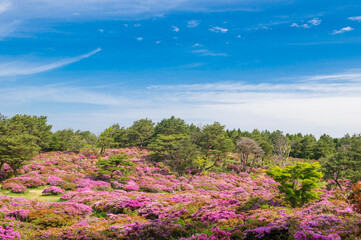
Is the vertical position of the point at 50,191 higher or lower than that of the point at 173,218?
lower

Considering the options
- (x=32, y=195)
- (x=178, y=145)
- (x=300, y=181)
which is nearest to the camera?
(x=300, y=181)

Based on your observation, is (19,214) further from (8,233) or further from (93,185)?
(93,185)

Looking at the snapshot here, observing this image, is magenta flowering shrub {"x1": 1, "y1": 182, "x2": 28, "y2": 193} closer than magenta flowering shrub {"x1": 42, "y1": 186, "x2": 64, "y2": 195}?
Yes

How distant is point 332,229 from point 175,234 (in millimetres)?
6437

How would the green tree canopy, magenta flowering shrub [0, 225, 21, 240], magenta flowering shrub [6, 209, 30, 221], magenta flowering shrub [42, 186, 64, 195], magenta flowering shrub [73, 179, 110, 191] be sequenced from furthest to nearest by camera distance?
magenta flowering shrub [73, 179, 110, 191] < magenta flowering shrub [42, 186, 64, 195] < the green tree canopy < magenta flowering shrub [6, 209, 30, 221] < magenta flowering shrub [0, 225, 21, 240]

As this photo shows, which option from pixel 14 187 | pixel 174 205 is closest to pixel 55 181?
pixel 14 187

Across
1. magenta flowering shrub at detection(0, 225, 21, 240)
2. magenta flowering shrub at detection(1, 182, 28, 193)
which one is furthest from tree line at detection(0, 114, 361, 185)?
magenta flowering shrub at detection(0, 225, 21, 240)

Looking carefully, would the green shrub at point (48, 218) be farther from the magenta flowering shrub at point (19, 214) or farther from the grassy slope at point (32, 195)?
the grassy slope at point (32, 195)

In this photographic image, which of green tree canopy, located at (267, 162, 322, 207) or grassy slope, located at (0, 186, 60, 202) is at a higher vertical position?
green tree canopy, located at (267, 162, 322, 207)

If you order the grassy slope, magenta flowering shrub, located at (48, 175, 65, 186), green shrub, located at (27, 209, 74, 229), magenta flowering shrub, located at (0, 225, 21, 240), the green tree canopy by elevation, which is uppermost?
the green tree canopy

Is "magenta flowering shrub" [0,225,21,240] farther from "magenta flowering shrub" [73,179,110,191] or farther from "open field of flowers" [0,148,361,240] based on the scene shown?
"magenta flowering shrub" [73,179,110,191]

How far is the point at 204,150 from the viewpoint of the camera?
42.2 m

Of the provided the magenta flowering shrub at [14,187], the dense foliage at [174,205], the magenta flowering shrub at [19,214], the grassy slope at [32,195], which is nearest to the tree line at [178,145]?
the dense foliage at [174,205]

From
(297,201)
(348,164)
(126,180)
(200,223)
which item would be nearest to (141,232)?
(200,223)
